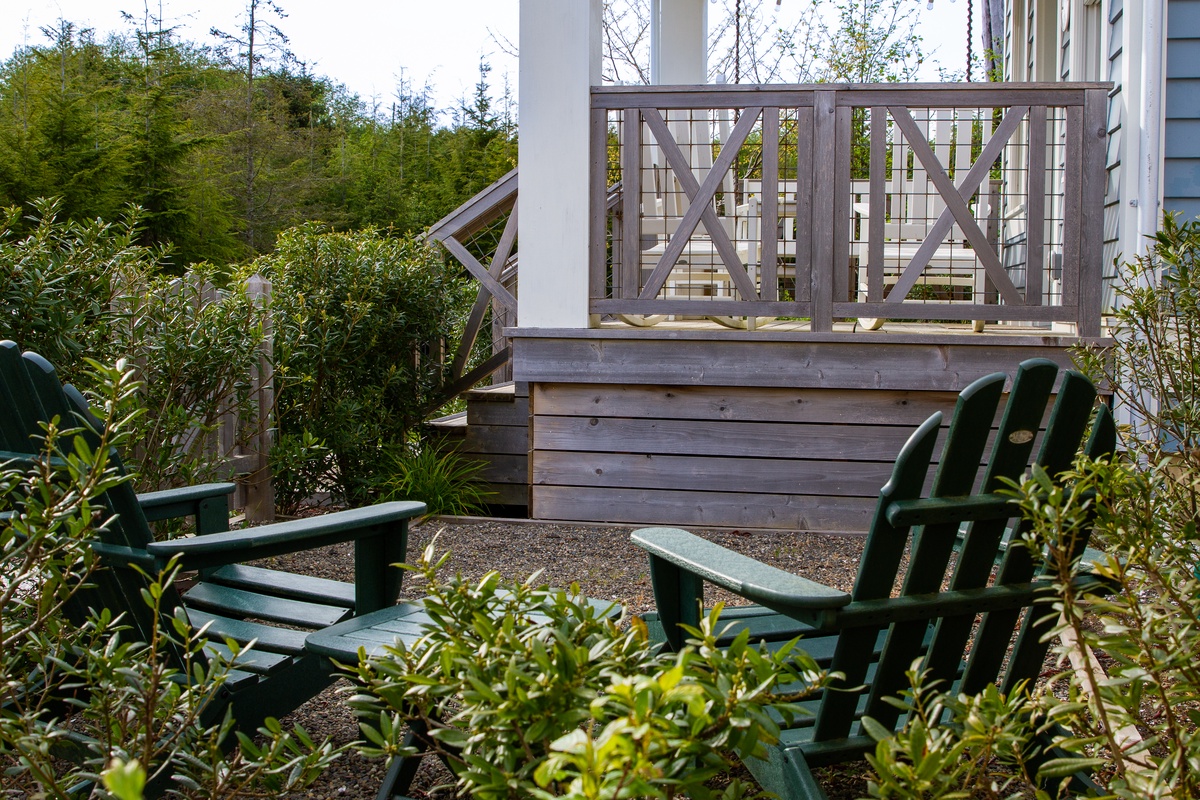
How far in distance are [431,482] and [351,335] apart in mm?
887

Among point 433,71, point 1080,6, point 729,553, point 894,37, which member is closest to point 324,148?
point 433,71

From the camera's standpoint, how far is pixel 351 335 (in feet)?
17.6

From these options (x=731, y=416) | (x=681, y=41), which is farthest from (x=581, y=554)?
(x=681, y=41)

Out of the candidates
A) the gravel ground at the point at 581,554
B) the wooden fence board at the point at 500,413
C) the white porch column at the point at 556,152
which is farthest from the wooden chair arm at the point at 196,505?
the wooden fence board at the point at 500,413

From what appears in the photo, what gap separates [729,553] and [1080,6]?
18.0ft

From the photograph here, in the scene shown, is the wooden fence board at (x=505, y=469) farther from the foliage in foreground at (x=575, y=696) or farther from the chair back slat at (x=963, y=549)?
the foliage in foreground at (x=575, y=696)

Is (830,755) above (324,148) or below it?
below

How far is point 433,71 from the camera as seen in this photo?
19.6m

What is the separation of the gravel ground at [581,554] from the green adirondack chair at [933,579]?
190 centimetres

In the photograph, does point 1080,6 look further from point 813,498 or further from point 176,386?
point 176,386

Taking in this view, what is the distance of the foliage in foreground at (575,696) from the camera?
917 mm

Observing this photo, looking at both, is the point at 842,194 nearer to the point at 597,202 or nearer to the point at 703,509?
the point at 597,202

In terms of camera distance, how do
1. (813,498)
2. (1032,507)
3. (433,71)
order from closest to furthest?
(1032,507)
(813,498)
(433,71)

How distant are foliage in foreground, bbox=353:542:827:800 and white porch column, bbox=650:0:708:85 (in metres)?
6.36
